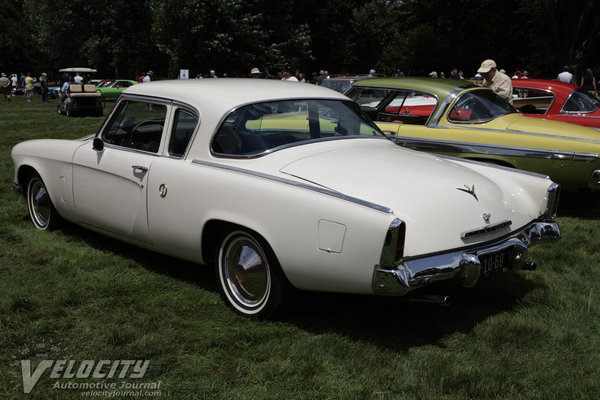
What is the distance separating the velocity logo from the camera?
10.6 feet

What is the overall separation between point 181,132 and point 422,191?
1.85 metres

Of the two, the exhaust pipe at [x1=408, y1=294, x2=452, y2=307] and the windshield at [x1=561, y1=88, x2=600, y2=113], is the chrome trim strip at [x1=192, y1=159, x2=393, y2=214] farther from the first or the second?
the windshield at [x1=561, y1=88, x2=600, y2=113]

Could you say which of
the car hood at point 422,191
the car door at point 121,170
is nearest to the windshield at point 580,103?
the car hood at point 422,191

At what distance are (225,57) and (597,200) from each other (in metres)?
24.8

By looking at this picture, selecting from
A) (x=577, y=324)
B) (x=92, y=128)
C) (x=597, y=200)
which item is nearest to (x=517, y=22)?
(x=92, y=128)

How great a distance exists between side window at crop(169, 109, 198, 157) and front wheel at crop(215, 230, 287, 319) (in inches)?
33.0

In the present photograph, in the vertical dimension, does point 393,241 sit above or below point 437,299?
above

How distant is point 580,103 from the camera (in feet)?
28.7

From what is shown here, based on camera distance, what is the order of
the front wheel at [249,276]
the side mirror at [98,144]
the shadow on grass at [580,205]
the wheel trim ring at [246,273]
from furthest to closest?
the shadow on grass at [580,205]
the side mirror at [98,144]
the wheel trim ring at [246,273]
the front wheel at [249,276]

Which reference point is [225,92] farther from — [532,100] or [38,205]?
[532,100]

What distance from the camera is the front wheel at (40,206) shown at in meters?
5.61

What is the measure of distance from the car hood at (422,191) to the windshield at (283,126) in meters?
0.29

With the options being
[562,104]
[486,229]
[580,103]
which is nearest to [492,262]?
[486,229]

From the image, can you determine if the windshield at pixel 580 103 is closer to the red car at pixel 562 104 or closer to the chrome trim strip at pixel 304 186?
the red car at pixel 562 104
